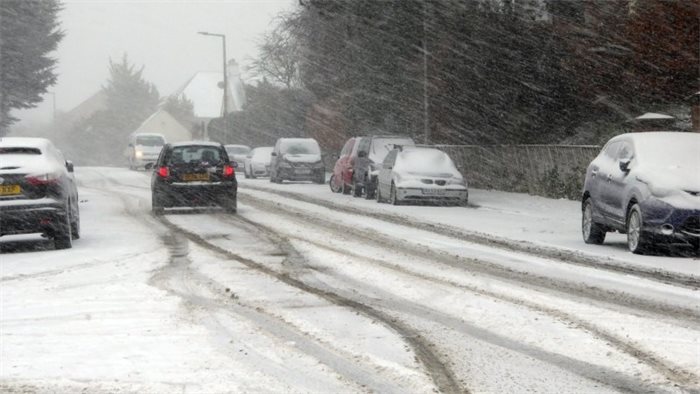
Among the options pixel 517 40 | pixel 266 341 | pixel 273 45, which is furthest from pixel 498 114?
pixel 273 45

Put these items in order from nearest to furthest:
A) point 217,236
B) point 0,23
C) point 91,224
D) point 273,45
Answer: point 217,236 → point 91,224 → point 0,23 → point 273,45

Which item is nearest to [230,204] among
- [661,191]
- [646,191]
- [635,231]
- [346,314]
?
[635,231]

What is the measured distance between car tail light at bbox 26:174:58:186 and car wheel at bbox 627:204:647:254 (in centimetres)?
795

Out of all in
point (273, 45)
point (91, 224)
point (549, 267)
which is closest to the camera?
point (549, 267)

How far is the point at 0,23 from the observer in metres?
53.0

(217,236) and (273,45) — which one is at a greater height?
(273,45)

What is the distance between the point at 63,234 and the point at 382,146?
15713mm

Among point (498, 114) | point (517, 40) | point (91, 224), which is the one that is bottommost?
point (91, 224)

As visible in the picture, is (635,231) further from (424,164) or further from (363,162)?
(363,162)

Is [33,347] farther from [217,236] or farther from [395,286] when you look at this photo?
[217,236]

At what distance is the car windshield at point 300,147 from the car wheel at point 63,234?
24533 millimetres

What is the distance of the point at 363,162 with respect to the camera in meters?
31.1

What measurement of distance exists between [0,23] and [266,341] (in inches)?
1885

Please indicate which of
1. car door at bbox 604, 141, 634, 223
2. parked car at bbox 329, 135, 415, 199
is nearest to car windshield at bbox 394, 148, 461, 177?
parked car at bbox 329, 135, 415, 199
